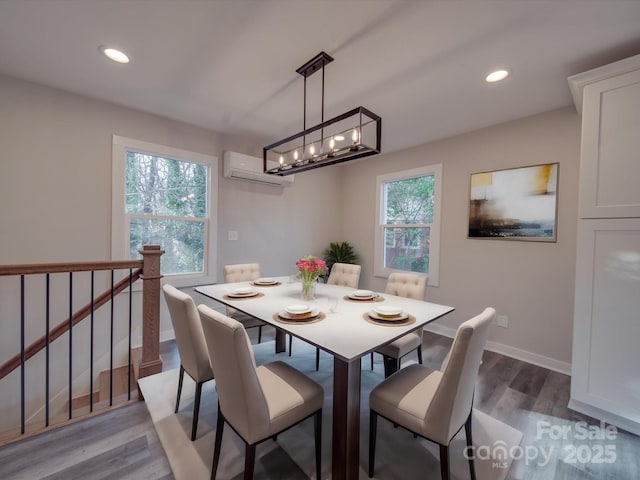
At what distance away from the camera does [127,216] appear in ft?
9.63

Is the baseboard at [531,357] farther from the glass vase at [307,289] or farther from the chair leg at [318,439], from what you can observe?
the chair leg at [318,439]

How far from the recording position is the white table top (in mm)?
1346

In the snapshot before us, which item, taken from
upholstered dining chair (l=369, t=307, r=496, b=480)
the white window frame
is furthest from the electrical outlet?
the white window frame

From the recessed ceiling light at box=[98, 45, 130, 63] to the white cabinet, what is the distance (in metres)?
3.34

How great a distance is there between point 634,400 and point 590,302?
25.9 inches

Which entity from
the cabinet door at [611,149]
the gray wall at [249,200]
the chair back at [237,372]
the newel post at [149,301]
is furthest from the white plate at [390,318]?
the gray wall at [249,200]

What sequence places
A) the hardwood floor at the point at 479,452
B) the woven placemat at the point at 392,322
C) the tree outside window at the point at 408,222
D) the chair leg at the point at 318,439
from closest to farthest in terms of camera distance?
the chair leg at the point at 318,439 → the hardwood floor at the point at 479,452 → the woven placemat at the point at 392,322 → the tree outside window at the point at 408,222

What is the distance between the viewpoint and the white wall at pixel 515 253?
8.69 feet

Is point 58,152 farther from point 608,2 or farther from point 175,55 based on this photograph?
point 608,2

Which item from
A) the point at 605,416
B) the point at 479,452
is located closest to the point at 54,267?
the point at 479,452

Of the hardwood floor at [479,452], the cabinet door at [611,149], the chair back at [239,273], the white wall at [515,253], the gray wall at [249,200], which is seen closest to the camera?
the hardwood floor at [479,452]

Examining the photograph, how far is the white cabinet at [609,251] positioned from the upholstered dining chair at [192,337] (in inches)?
106

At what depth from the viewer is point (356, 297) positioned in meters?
2.21

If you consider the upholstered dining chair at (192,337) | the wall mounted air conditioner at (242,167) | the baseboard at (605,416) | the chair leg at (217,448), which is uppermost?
the wall mounted air conditioner at (242,167)
